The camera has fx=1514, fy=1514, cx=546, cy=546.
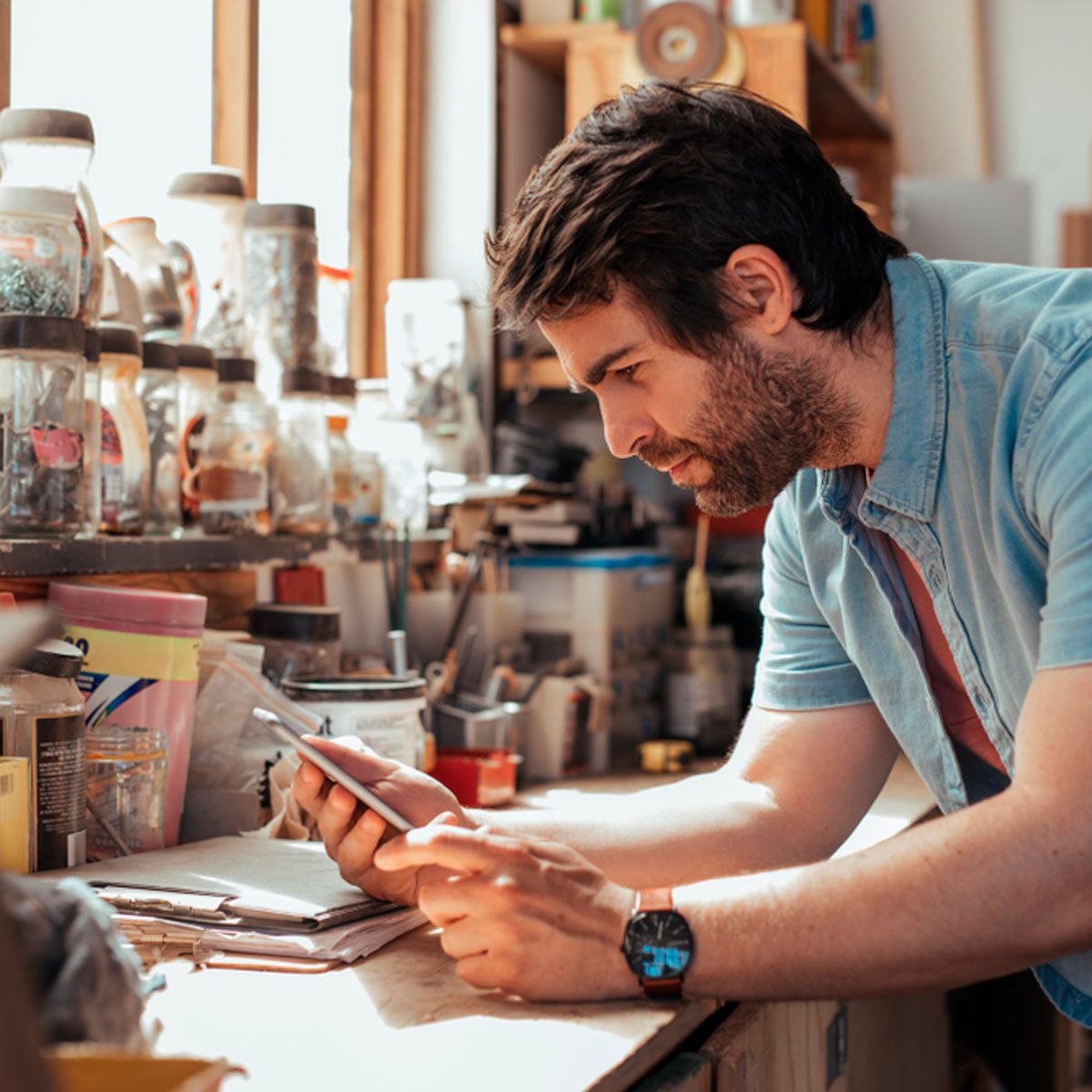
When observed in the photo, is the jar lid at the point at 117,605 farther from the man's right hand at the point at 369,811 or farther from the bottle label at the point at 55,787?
the man's right hand at the point at 369,811

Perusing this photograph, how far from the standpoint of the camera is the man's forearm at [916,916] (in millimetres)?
970

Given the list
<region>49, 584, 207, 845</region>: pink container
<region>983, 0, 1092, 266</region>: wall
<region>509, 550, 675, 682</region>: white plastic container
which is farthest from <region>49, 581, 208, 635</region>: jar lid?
<region>983, 0, 1092, 266</region>: wall

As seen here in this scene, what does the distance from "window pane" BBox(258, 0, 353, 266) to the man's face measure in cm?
121

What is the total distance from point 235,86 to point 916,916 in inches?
67.5

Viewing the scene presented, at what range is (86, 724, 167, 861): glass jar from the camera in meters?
1.33

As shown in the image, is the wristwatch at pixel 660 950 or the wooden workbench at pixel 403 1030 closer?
the wooden workbench at pixel 403 1030

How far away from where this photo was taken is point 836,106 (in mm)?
3395

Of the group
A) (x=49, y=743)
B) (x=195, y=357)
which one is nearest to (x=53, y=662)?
(x=49, y=743)

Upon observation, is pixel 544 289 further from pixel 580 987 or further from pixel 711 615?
pixel 711 615

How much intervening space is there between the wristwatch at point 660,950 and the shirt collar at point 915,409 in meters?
0.41

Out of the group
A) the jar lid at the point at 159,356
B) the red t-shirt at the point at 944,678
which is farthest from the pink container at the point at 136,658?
the red t-shirt at the point at 944,678

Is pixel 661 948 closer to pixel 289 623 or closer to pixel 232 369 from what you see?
pixel 289 623

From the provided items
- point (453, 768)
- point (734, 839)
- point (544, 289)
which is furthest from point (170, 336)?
point (734, 839)

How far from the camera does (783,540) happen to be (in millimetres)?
1442
